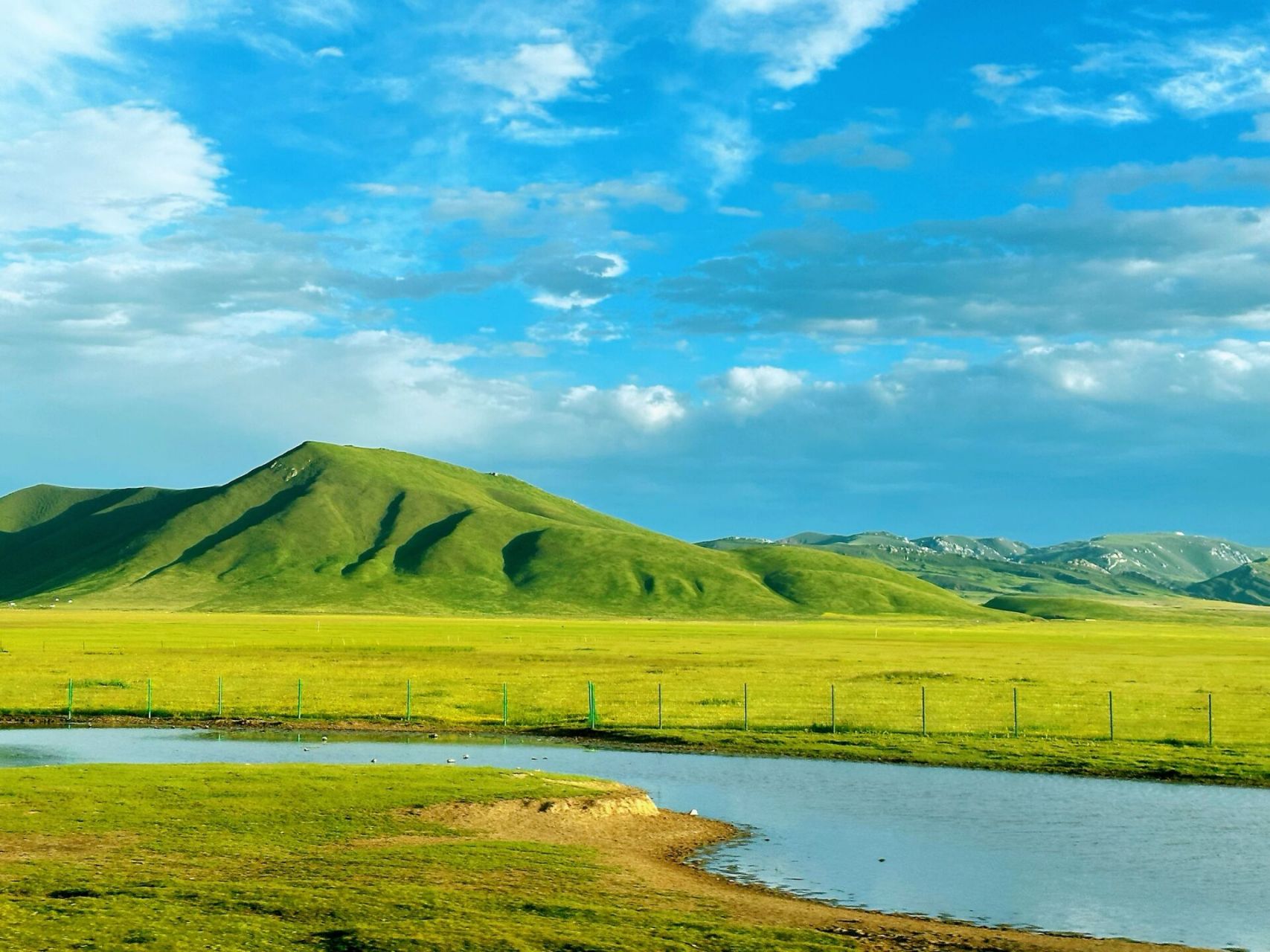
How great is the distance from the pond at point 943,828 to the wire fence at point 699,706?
1023cm

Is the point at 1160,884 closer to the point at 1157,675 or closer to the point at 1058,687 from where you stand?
the point at 1058,687

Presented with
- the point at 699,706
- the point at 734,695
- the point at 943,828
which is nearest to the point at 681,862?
the point at 943,828

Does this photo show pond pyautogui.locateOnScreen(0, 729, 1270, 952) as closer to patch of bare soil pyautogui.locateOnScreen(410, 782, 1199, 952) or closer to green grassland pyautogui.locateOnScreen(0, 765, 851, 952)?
patch of bare soil pyautogui.locateOnScreen(410, 782, 1199, 952)

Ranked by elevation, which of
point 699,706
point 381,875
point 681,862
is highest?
point 381,875

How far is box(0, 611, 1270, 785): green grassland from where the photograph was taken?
60.4 m

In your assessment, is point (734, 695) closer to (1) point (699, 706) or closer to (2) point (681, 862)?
(1) point (699, 706)

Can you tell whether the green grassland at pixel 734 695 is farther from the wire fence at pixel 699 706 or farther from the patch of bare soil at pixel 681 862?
the patch of bare soil at pixel 681 862

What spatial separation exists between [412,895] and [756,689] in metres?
67.5

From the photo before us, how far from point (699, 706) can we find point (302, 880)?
173 feet

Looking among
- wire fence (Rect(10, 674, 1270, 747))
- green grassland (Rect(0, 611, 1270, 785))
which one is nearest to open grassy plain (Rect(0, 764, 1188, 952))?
green grassland (Rect(0, 611, 1270, 785))

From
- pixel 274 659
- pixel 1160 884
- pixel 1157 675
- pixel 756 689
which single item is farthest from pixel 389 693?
pixel 1157 675

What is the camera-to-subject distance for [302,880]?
28.2 metres

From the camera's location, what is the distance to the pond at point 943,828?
2942cm

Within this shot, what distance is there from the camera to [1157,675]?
376 ft
